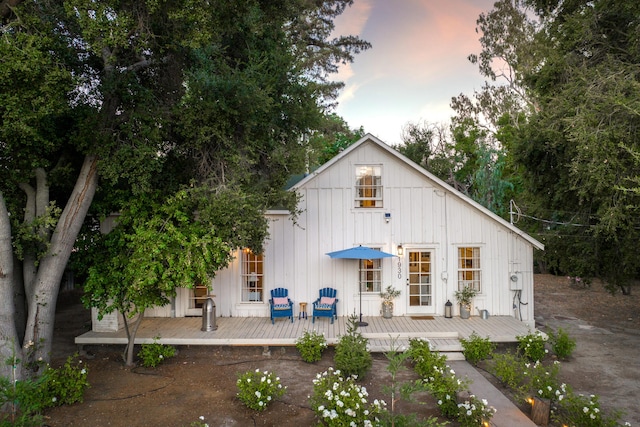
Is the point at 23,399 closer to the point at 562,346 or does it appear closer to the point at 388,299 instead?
the point at 388,299

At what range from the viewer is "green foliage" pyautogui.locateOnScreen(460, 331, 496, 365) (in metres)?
7.66

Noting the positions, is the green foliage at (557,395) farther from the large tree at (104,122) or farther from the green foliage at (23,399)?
the green foliage at (23,399)

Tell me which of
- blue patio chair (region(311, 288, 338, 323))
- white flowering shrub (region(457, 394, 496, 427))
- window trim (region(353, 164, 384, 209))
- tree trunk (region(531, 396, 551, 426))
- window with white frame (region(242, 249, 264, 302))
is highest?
window trim (region(353, 164, 384, 209))

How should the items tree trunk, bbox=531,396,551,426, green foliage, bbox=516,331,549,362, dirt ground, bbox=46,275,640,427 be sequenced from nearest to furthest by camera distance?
tree trunk, bbox=531,396,551,426 → dirt ground, bbox=46,275,640,427 → green foliage, bbox=516,331,549,362

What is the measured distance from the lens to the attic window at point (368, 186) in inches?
406

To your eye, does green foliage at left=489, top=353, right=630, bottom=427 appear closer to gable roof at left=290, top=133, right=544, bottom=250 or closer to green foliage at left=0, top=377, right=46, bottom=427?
gable roof at left=290, top=133, right=544, bottom=250

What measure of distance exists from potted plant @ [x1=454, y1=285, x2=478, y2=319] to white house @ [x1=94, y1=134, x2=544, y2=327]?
6.4 inches

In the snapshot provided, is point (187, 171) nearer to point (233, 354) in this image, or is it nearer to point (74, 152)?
point (74, 152)

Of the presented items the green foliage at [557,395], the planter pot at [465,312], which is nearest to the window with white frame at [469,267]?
the planter pot at [465,312]

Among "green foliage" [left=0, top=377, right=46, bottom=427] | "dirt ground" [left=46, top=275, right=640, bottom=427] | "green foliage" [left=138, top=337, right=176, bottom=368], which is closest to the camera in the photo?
"green foliage" [left=0, top=377, right=46, bottom=427]

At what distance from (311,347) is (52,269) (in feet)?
16.7

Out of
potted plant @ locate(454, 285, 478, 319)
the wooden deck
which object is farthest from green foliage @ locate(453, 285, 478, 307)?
the wooden deck

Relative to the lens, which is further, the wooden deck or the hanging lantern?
the hanging lantern

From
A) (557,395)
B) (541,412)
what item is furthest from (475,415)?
(557,395)
